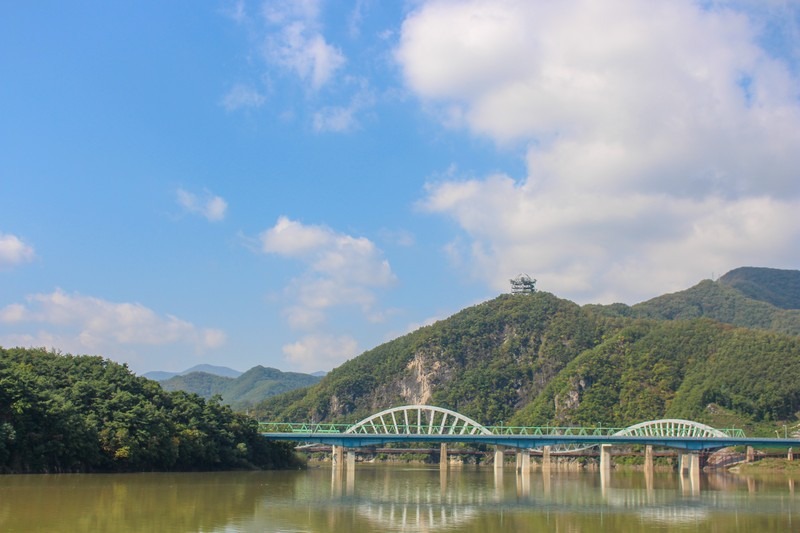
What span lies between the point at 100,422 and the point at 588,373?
113698mm

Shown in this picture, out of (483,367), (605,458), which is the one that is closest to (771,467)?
(605,458)

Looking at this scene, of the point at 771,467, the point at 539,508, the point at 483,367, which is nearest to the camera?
the point at 539,508

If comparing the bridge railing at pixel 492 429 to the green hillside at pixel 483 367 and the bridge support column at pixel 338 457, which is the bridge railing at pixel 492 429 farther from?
the green hillside at pixel 483 367

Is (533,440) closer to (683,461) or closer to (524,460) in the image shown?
(524,460)

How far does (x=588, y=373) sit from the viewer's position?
504ft

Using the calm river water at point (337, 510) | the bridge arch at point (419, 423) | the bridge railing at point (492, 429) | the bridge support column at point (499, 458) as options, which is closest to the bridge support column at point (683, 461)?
the bridge railing at point (492, 429)

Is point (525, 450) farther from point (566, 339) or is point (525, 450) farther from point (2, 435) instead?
point (566, 339)

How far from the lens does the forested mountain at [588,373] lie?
12600cm

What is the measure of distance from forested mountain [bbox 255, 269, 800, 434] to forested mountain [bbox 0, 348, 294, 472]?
84377 mm

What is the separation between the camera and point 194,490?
43.4 metres

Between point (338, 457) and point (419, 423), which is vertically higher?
point (419, 423)

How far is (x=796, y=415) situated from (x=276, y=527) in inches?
4534

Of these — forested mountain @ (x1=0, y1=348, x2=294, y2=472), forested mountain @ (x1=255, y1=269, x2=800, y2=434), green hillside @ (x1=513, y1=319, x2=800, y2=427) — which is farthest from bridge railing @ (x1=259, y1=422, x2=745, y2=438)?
forested mountain @ (x1=0, y1=348, x2=294, y2=472)

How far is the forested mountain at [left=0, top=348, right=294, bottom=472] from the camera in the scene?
167 feet
